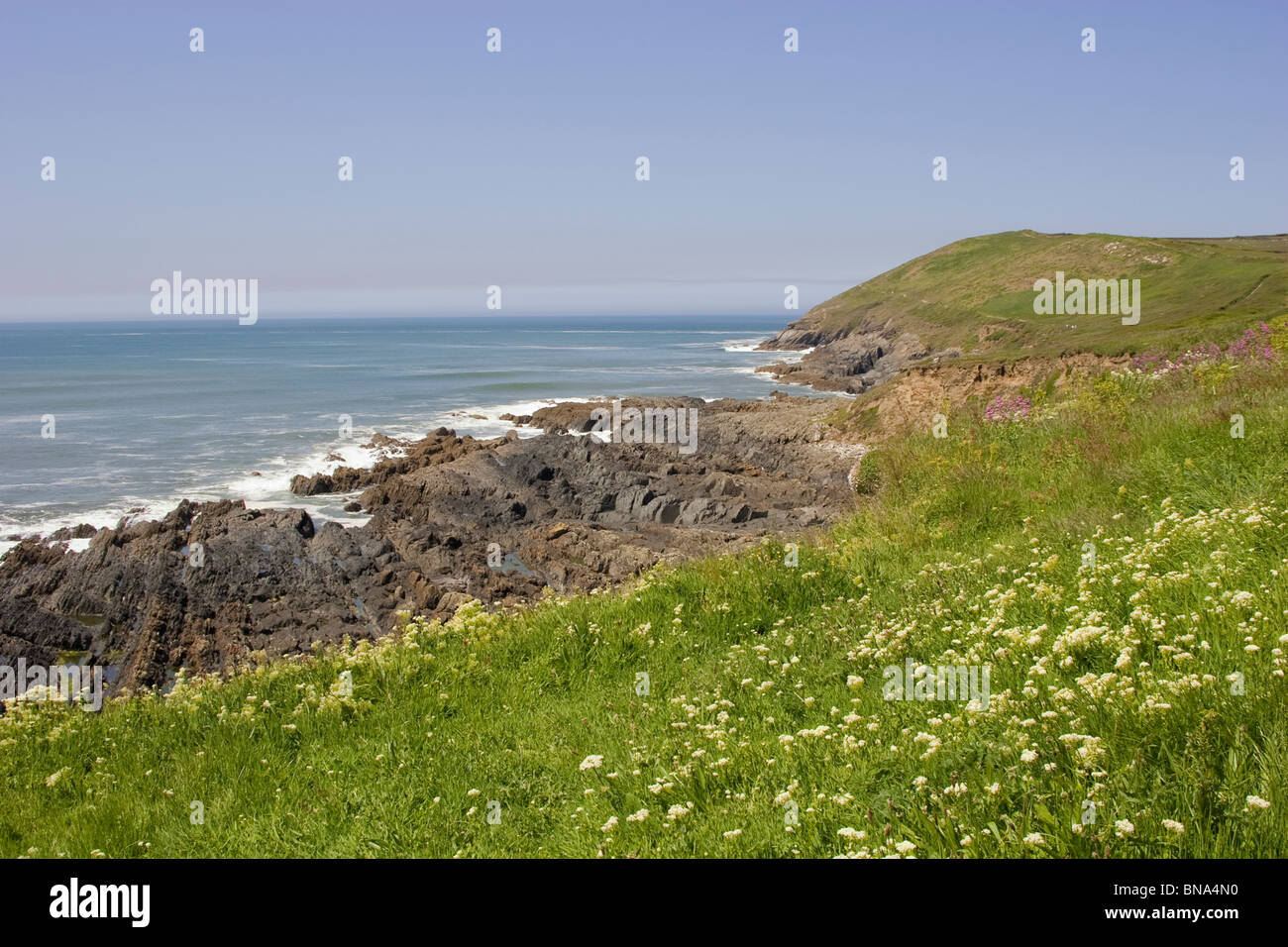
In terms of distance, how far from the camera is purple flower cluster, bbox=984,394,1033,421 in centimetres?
1419

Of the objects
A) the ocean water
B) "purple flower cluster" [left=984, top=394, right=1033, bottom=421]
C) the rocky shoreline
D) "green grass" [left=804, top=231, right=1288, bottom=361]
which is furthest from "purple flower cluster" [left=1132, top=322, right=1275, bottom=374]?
the ocean water

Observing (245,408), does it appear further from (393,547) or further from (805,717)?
(805,717)

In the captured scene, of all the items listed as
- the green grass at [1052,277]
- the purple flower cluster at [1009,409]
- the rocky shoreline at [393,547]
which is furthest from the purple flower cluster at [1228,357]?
the green grass at [1052,277]

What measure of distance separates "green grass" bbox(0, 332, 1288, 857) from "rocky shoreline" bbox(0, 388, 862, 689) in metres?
6.94

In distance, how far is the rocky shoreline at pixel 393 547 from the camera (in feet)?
62.3

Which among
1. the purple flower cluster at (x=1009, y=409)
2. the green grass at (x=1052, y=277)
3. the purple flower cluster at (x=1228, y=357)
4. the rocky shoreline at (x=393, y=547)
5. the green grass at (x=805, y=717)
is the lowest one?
the rocky shoreline at (x=393, y=547)

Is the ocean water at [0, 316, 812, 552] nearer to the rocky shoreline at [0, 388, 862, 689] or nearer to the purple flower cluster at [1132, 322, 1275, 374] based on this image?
the rocky shoreline at [0, 388, 862, 689]

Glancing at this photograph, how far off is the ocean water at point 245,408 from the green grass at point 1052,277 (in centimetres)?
1659

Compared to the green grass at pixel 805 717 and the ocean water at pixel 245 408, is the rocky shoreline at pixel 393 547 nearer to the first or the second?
the ocean water at pixel 245 408

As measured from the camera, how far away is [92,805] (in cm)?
A: 550

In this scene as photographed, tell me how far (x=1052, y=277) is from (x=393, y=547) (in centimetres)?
8384

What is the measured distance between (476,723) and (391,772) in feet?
2.78

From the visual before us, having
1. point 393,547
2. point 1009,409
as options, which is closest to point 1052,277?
point 1009,409
